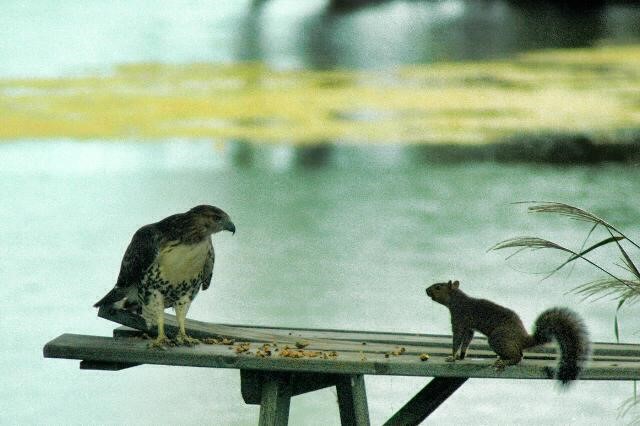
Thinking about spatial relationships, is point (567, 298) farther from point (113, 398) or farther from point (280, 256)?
point (113, 398)

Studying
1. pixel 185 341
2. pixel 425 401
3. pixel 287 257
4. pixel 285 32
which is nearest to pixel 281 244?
pixel 287 257

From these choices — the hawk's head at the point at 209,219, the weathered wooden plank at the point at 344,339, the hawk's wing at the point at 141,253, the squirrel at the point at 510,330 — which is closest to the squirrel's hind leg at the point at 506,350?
the squirrel at the point at 510,330

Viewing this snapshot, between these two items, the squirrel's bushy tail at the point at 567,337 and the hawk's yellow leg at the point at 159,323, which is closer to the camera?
the squirrel's bushy tail at the point at 567,337

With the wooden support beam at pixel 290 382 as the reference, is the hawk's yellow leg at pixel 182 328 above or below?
above

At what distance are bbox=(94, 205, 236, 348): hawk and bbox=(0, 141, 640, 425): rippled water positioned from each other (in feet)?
3.69

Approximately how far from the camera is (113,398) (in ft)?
13.8

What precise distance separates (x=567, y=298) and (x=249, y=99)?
6.58 metres

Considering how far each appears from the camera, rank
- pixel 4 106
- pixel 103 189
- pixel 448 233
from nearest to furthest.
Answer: pixel 448 233
pixel 103 189
pixel 4 106

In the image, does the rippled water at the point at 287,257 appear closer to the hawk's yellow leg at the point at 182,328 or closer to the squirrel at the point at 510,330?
the hawk's yellow leg at the point at 182,328

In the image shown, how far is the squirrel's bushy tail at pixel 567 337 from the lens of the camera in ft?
8.11

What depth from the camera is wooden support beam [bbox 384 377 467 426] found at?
9.10 feet

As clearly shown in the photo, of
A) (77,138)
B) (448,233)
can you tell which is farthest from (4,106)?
(448,233)

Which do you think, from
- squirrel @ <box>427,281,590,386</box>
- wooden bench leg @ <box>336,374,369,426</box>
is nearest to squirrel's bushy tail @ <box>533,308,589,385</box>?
squirrel @ <box>427,281,590,386</box>

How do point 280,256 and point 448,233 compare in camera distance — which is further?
point 448,233
